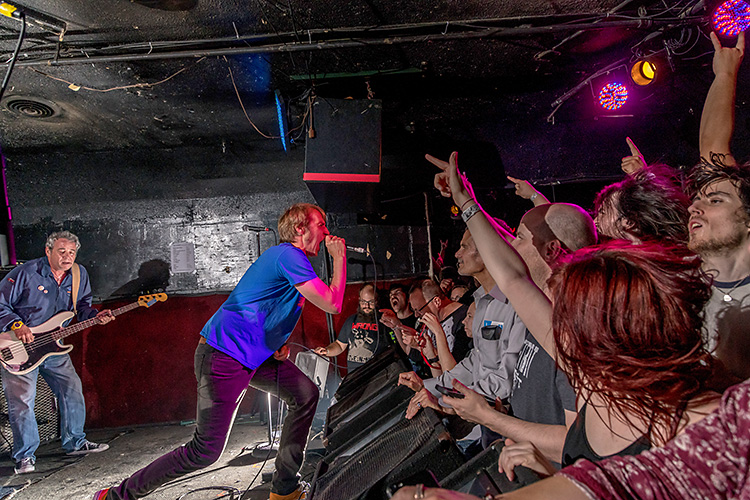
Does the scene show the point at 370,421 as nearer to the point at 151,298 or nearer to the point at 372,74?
the point at 372,74

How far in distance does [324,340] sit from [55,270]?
3.11m

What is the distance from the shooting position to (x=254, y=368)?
2441 mm

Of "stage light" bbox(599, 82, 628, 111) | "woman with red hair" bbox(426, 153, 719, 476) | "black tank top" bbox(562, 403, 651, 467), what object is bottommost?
"black tank top" bbox(562, 403, 651, 467)

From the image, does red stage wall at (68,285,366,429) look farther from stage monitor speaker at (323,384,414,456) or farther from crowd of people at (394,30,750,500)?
crowd of people at (394,30,750,500)

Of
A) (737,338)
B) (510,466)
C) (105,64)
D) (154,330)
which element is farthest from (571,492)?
(154,330)

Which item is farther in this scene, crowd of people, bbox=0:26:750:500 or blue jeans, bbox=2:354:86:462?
blue jeans, bbox=2:354:86:462

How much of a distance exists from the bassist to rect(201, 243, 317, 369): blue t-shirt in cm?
260

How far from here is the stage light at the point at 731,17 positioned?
127 inches

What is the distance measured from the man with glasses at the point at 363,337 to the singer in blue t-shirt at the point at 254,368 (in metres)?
1.96

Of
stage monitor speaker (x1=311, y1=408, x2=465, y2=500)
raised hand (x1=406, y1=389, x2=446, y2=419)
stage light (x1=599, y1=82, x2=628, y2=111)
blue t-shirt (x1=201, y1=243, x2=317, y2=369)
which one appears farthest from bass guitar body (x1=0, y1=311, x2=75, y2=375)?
stage light (x1=599, y1=82, x2=628, y2=111)

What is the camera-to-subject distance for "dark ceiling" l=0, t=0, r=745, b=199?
337cm

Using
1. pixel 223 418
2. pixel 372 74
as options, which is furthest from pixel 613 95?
pixel 223 418

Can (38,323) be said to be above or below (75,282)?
below

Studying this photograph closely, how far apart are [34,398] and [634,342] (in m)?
4.91
